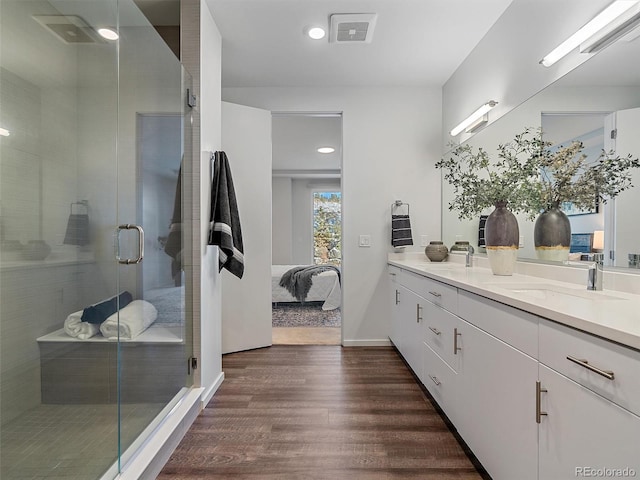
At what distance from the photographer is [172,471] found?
172 centimetres

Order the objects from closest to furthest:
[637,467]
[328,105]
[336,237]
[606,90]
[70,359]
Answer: [637,467], [70,359], [606,90], [328,105], [336,237]

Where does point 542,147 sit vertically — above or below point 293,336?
above

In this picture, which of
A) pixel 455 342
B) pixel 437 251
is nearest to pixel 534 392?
pixel 455 342

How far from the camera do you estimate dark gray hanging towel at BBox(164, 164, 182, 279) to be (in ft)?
6.77

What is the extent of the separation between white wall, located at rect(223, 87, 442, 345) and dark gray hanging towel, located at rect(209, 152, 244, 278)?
1.39 metres

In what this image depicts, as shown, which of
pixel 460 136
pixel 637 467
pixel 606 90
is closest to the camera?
pixel 637 467

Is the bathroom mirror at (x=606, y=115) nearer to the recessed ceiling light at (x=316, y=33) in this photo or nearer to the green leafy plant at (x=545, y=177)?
the green leafy plant at (x=545, y=177)

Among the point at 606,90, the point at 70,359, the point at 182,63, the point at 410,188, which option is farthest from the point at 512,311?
the point at 410,188

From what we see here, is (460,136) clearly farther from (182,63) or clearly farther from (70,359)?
(70,359)

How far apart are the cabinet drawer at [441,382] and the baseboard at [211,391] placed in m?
1.42

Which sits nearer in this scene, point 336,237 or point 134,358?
point 134,358

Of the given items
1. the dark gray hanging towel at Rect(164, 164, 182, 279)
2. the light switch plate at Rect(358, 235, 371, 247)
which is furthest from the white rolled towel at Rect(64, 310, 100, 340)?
the light switch plate at Rect(358, 235, 371, 247)

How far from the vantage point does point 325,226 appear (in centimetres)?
846

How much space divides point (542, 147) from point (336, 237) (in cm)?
652
